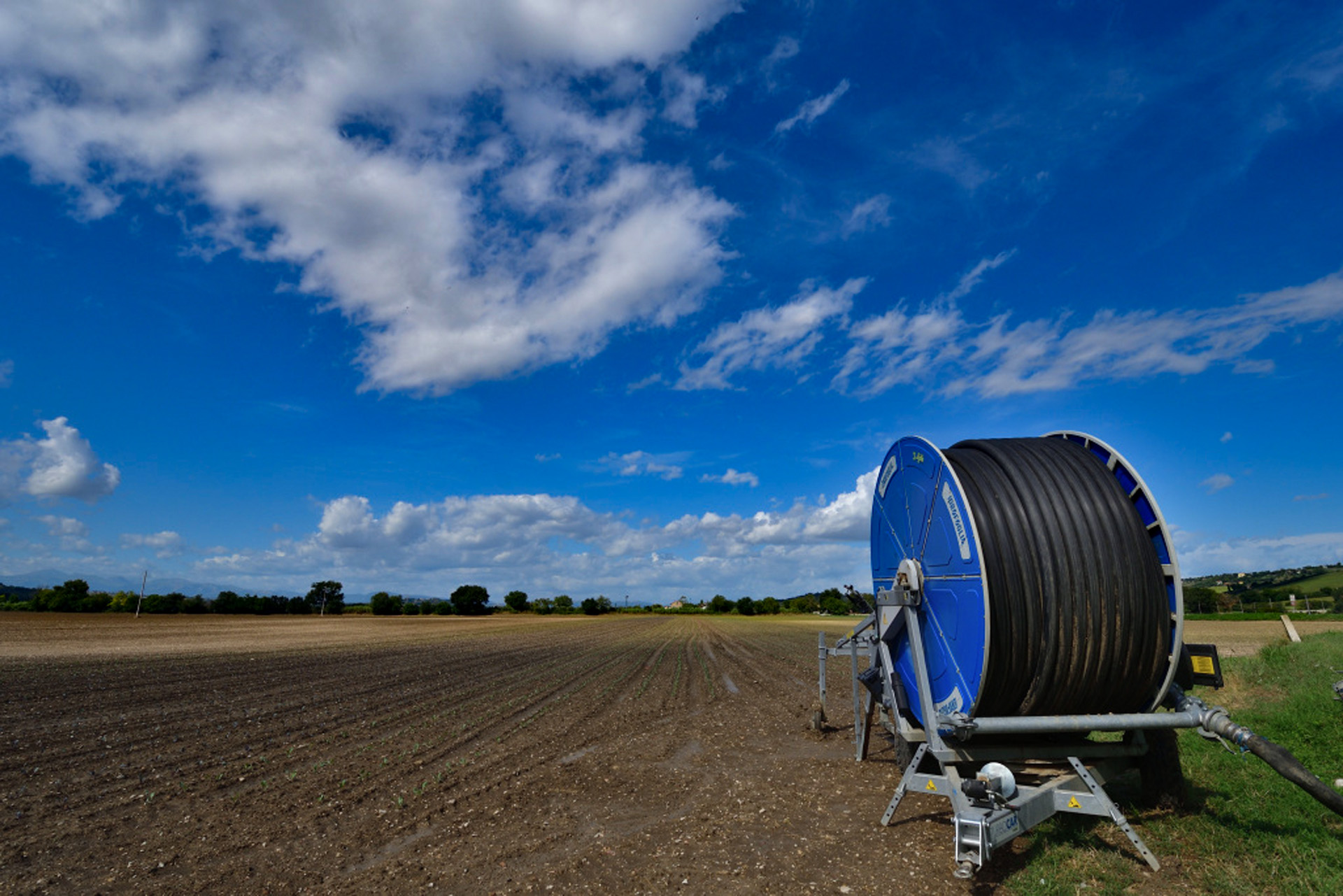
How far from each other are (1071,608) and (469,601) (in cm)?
11080

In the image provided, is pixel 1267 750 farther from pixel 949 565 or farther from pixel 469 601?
pixel 469 601

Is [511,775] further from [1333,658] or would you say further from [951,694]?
[1333,658]

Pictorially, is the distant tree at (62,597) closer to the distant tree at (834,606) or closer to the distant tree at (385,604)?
the distant tree at (385,604)

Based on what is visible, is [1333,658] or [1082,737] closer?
[1082,737]

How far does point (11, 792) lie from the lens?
819cm

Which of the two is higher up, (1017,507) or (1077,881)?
(1017,507)

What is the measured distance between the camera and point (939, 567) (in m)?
6.49

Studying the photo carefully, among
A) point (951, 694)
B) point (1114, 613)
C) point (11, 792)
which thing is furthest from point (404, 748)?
Answer: point (1114, 613)

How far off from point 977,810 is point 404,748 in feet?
29.2

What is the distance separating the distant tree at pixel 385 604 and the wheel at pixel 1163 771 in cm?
9832

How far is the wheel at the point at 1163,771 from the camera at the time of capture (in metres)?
6.48

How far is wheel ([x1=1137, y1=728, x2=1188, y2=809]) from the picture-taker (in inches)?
255

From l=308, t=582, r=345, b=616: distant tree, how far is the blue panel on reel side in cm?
9587

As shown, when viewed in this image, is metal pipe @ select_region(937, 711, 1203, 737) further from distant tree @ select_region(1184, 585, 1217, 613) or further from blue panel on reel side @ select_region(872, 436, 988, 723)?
distant tree @ select_region(1184, 585, 1217, 613)
